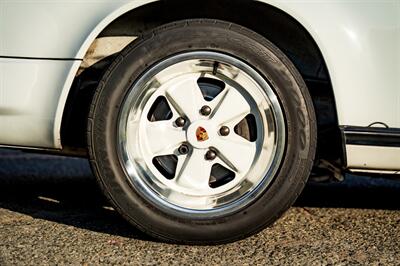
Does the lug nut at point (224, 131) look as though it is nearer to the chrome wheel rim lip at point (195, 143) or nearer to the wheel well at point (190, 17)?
the chrome wheel rim lip at point (195, 143)

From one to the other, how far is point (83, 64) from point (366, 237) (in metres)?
1.39

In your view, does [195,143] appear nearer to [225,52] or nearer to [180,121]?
[180,121]

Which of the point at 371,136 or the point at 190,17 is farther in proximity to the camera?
the point at 190,17

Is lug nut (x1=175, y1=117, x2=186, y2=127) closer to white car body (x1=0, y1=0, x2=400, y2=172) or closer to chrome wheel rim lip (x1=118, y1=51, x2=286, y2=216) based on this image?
chrome wheel rim lip (x1=118, y1=51, x2=286, y2=216)

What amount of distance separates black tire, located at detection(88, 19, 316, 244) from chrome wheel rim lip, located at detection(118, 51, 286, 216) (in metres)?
0.03

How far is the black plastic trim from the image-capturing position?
10.6 feet

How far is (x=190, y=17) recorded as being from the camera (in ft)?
11.4

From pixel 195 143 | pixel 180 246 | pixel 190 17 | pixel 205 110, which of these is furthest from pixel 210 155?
pixel 190 17

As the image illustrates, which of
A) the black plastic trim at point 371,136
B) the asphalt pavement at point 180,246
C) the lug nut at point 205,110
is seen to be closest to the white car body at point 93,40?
the black plastic trim at point 371,136

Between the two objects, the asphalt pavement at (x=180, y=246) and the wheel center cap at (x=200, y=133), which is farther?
the wheel center cap at (x=200, y=133)

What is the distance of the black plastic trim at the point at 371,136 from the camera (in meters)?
3.24

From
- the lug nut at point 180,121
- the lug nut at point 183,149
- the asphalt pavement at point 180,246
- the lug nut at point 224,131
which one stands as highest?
the lug nut at point 180,121

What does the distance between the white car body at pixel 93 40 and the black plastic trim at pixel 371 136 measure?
2 centimetres

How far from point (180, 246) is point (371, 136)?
88cm
